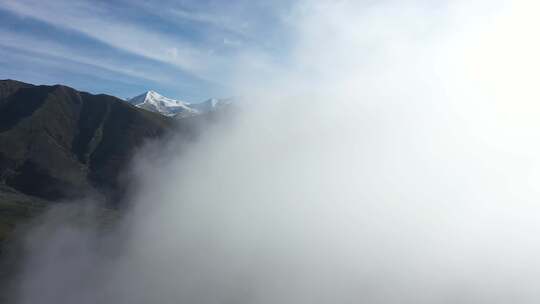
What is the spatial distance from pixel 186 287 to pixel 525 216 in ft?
309

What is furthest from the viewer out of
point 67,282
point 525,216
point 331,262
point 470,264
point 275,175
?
point 275,175

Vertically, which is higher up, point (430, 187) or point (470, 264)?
point (430, 187)

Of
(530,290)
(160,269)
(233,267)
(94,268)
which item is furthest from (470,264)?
(94,268)

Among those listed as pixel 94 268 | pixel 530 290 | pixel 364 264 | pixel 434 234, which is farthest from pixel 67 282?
pixel 530 290

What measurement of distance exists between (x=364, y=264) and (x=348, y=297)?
16872 mm

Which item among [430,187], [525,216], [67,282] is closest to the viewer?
[67,282]

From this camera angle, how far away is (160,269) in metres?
106

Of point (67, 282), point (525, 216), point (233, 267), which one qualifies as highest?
point (525, 216)

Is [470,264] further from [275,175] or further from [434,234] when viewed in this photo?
[275,175]

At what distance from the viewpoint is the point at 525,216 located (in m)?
120

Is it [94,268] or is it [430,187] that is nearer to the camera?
[94,268]

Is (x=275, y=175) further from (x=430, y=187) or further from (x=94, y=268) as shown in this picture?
(x=94, y=268)

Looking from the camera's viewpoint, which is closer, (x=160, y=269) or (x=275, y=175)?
(x=160, y=269)

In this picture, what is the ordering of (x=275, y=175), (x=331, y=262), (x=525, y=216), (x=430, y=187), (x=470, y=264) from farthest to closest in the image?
(x=275, y=175) → (x=430, y=187) → (x=525, y=216) → (x=331, y=262) → (x=470, y=264)
